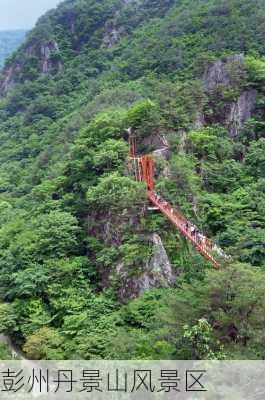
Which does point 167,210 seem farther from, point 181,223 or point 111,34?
point 111,34

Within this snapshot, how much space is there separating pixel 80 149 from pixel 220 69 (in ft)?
32.9

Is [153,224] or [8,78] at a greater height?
[8,78]

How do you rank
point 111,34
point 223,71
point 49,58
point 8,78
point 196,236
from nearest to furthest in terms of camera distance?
point 196,236
point 223,71
point 111,34
point 49,58
point 8,78

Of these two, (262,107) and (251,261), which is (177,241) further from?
(262,107)

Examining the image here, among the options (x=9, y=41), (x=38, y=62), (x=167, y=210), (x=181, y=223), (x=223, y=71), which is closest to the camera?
(x=181, y=223)

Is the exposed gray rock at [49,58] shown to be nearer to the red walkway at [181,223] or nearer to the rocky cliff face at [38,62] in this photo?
the rocky cliff face at [38,62]

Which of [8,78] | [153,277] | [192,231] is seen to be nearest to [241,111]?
[192,231]

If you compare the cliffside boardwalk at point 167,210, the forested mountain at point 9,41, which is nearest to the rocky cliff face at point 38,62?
the cliffside boardwalk at point 167,210

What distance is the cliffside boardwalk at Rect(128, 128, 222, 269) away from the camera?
1983 centimetres

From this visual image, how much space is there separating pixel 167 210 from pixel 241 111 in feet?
33.8

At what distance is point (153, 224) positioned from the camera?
21328mm

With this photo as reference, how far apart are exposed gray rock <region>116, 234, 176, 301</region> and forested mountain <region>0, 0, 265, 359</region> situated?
40 millimetres

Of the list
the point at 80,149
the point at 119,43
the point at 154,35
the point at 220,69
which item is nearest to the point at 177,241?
the point at 80,149

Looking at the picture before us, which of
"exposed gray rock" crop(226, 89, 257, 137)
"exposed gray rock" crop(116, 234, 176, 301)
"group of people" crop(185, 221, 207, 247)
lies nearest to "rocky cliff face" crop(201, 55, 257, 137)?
"exposed gray rock" crop(226, 89, 257, 137)
